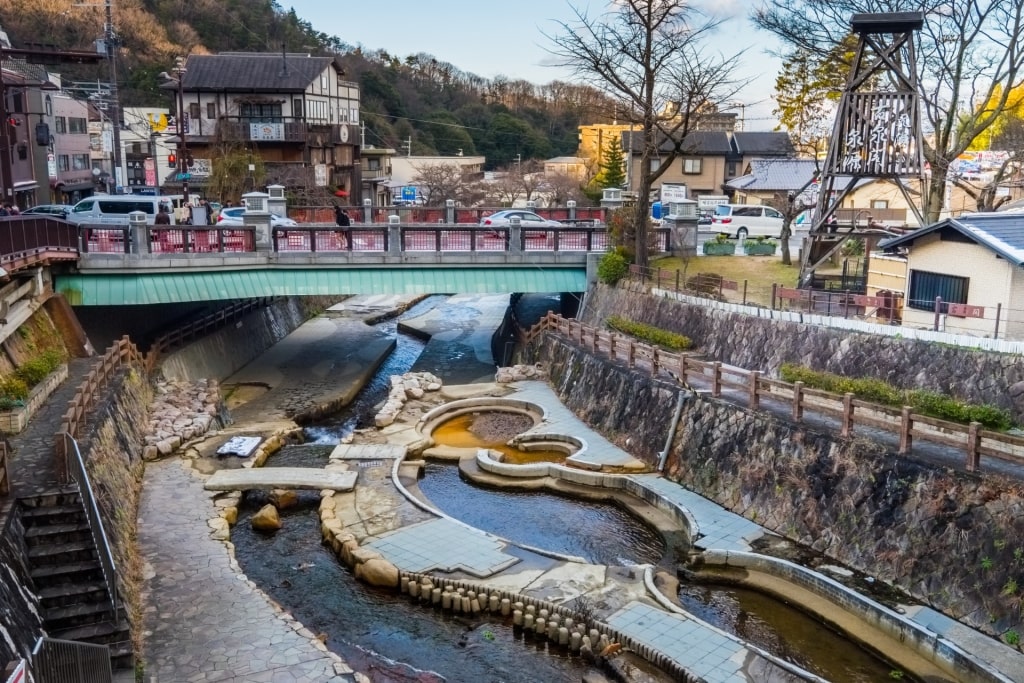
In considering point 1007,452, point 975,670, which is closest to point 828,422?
point 1007,452

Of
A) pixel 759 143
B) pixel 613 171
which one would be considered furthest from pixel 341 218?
pixel 759 143

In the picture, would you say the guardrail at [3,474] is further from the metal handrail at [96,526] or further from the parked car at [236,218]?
the parked car at [236,218]

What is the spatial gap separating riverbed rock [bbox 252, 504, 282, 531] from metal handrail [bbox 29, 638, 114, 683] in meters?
7.59

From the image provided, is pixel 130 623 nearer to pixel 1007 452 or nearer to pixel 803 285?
pixel 1007 452

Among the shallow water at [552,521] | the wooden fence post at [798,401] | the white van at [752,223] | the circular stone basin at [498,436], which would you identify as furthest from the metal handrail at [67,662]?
the white van at [752,223]

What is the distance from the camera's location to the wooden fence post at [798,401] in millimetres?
17656

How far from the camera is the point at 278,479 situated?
65.9 ft

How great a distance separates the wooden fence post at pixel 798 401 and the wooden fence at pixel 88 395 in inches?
564

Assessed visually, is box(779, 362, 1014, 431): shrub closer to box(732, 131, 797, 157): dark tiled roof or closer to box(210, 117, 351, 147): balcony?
box(210, 117, 351, 147): balcony

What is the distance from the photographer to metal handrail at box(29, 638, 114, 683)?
9305mm

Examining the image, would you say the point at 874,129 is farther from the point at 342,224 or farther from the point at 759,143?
the point at 759,143

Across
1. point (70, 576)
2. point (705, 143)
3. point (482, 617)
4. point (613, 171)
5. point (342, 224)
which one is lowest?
point (482, 617)

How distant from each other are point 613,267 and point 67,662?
2258 cm

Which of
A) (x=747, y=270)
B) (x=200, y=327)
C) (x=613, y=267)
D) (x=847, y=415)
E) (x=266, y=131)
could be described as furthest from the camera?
(x=266, y=131)
